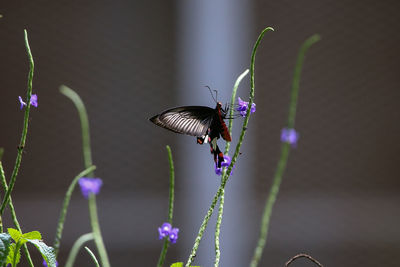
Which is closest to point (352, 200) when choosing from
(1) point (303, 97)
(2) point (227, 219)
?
(1) point (303, 97)

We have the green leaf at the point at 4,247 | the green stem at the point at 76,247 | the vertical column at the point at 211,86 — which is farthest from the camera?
the vertical column at the point at 211,86

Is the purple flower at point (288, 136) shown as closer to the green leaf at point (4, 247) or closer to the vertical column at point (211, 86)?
the green leaf at point (4, 247)

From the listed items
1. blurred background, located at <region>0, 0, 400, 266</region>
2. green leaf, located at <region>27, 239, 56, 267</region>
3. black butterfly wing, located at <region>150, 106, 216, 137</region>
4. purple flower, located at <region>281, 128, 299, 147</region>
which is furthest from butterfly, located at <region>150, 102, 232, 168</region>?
blurred background, located at <region>0, 0, 400, 266</region>

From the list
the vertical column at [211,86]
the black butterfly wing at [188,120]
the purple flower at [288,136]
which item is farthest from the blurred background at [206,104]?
the black butterfly wing at [188,120]

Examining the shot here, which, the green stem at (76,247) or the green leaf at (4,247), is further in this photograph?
the green stem at (76,247)

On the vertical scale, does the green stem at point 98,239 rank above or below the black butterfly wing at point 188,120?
below

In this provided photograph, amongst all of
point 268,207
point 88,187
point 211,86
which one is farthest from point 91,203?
point 211,86

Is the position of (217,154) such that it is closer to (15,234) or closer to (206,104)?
(15,234)

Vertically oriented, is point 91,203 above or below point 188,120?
below
